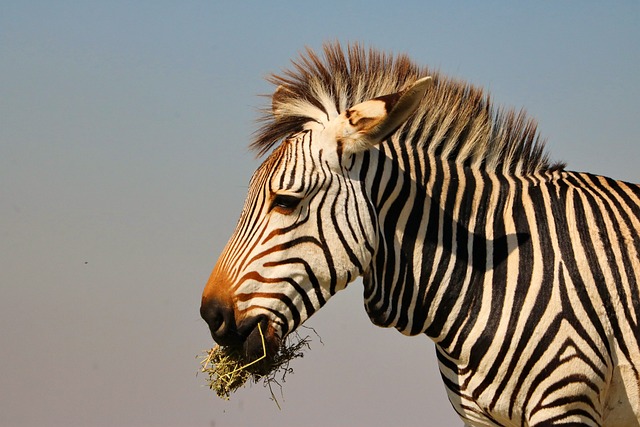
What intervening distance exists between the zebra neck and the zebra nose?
1.02 metres

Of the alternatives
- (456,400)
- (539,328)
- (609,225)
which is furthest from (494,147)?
(456,400)

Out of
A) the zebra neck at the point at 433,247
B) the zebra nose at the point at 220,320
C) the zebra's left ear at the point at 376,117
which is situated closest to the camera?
the zebra nose at the point at 220,320

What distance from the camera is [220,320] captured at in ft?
17.4

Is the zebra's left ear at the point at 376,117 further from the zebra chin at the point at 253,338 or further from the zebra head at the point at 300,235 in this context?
the zebra chin at the point at 253,338

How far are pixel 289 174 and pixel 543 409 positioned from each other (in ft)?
7.26

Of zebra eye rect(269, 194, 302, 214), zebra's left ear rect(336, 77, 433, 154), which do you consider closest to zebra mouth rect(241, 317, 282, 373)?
zebra eye rect(269, 194, 302, 214)

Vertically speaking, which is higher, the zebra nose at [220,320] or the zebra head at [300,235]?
the zebra head at [300,235]

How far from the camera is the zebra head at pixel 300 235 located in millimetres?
5305

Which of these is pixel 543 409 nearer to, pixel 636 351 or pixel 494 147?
pixel 636 351

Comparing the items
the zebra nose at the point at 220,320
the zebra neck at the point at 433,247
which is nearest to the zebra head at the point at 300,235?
the zebra nose at the point at 220,320

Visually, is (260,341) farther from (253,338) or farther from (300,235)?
(300,235)

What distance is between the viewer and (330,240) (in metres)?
5.44

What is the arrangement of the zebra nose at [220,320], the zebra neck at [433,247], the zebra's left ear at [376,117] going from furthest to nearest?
the zebra neck at [433,247], the zebra's left ear at [376,117], the zebra nose at [220,320]

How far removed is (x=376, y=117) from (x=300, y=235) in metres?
0.93
